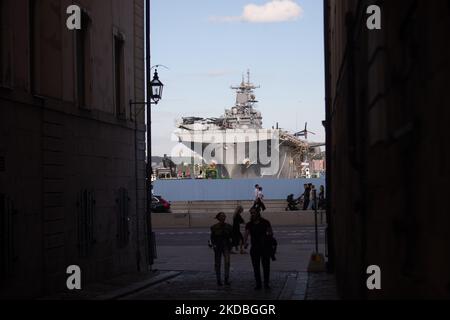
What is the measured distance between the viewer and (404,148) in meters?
5.54

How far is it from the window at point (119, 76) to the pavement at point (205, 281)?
4.22 m

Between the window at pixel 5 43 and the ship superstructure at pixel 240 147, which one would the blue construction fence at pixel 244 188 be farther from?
the window at pixel 5 43

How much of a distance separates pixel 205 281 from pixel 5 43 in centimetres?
820

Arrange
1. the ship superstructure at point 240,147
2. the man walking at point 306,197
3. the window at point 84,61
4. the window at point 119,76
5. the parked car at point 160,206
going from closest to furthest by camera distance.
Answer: the window at point 84,61 < the window at point 119,76 < the man walking at point 306,197 < the parked car at point 160,206 < the ship superstructure at point 240,147

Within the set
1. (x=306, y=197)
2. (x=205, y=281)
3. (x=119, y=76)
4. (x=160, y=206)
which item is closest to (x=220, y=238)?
(x=205, y=281)

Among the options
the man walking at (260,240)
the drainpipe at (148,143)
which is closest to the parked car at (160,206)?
the drainpipe at (148,143)

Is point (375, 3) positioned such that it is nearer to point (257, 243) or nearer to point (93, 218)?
point (257, 243)

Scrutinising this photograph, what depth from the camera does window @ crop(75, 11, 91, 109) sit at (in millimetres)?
17828

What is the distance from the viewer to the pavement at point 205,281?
16.1 meters

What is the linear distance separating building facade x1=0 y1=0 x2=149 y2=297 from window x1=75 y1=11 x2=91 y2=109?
0.07 ft

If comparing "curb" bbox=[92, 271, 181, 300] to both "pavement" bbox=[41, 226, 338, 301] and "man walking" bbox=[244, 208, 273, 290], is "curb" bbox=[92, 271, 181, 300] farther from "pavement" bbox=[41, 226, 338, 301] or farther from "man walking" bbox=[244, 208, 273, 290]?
"man walking" bbox=[244, 208, 273, 290]

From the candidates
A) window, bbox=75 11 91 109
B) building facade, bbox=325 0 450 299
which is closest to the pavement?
window, bbox=75 11 91 109

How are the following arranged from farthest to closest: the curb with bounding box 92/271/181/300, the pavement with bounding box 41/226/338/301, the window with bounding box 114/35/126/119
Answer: the window with bounding box 114/35/126/119 < the pavement with bounding box 41/226/338/301 < the curb with bounding box 92/271/181/300
